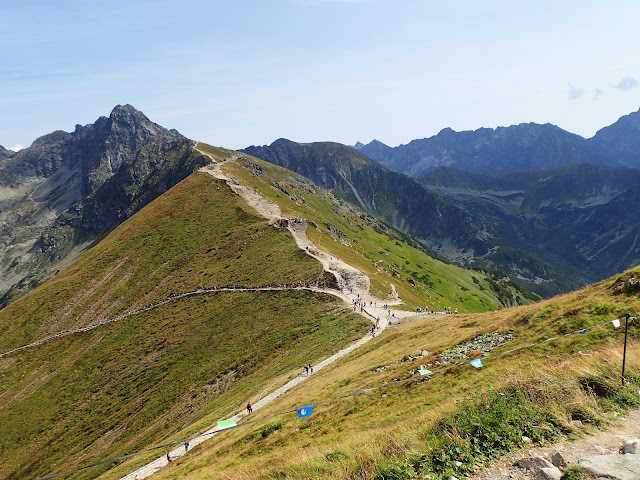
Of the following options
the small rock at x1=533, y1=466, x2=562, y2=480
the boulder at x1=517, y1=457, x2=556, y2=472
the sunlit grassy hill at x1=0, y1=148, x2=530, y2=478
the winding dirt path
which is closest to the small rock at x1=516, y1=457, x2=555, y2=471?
the boulder at x1=517, y1=457, x2=556, y2=472

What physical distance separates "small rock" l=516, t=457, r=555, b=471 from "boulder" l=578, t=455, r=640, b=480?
2.43 ft

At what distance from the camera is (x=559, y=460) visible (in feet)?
31.4

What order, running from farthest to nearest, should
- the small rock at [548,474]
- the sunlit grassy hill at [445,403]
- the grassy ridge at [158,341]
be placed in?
the grassy ridge at [158,341] < the sunlit grassy hill at [445,403] < the small rock at [548,474]

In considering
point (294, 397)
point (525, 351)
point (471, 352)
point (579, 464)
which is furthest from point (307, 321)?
point (579, 464)

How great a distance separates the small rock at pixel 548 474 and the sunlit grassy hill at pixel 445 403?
143 cm

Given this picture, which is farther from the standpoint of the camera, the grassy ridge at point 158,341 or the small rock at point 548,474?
the grassy ridge at point 158,341

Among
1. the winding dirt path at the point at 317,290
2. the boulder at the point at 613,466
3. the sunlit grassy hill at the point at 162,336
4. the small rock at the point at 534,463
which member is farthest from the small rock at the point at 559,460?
the sunlit grassy hill at the point at 162,336

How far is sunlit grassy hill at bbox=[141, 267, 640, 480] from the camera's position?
1120cm

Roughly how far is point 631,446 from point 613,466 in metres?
1.17

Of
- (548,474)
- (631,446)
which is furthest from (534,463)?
(631,446)

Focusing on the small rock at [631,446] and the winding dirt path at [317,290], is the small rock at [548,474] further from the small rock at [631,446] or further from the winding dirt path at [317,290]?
the winding dirt path at [317,290]

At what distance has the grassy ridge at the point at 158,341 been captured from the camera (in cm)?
5748

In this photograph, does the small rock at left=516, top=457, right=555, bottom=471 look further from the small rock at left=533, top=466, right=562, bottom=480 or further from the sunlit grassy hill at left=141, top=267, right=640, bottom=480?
the sunlit grassy hill at left=141, top=267, right=640, bottom=480

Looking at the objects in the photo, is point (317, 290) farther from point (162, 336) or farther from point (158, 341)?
point (158, 341)
